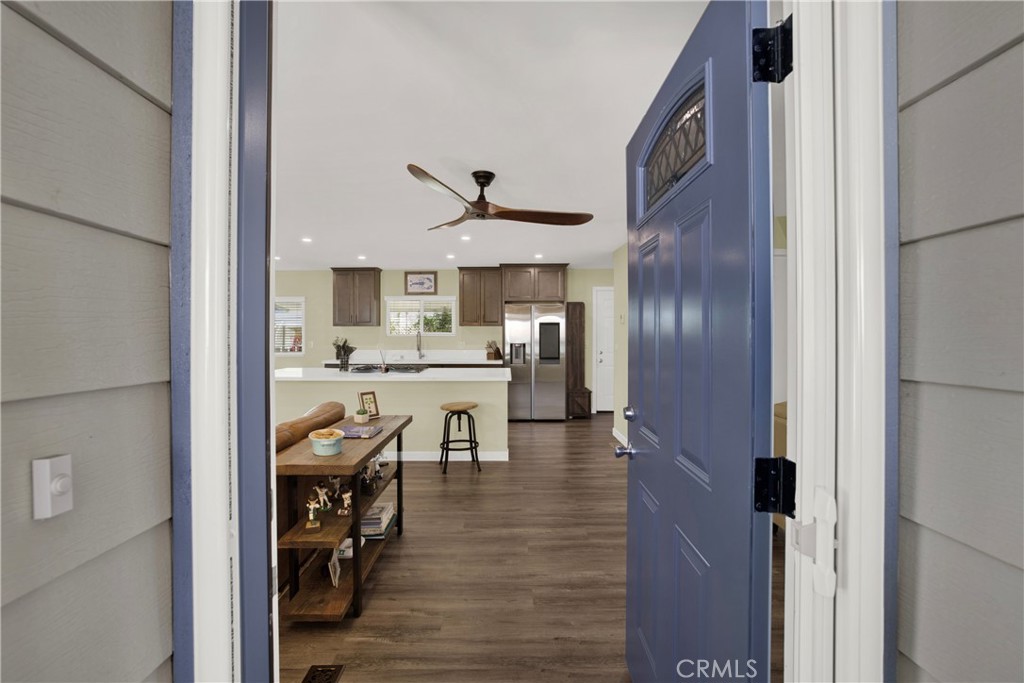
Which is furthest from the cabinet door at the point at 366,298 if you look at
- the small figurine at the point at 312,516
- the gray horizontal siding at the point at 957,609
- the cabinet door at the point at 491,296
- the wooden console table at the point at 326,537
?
the gray horizontal siding at the point at 957,609

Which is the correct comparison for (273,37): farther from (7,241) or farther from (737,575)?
(737,575)

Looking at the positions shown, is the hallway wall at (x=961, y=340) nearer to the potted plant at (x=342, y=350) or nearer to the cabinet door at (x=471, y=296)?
the cabinet door at (x=471, y=296)

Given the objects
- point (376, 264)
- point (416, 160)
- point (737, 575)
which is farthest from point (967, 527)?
point (376, 264)

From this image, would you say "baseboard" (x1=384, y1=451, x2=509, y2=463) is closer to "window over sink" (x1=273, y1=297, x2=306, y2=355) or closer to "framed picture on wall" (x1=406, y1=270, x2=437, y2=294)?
"framed picture on wall" (x1=406, y1=270, x2=437, y2=294)

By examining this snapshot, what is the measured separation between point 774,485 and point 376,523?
2302 millimetres

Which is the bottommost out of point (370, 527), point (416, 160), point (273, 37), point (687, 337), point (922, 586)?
point (370, 527)

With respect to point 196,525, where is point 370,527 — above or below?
below

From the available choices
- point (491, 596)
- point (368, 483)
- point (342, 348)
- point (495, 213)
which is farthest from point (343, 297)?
point (491, 596)

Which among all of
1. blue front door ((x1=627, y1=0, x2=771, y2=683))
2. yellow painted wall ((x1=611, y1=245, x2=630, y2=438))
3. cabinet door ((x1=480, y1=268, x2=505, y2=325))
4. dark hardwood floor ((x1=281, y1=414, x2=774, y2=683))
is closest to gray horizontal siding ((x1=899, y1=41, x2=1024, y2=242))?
blue front door ((x1=627, y1=0, x2=771, y2=683))

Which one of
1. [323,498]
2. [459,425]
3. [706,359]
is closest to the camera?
[706,359]

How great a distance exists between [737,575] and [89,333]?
1201 millimetres

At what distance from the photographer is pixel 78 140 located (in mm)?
539

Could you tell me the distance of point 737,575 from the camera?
83cm

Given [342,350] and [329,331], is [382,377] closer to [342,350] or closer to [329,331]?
[342,350]
